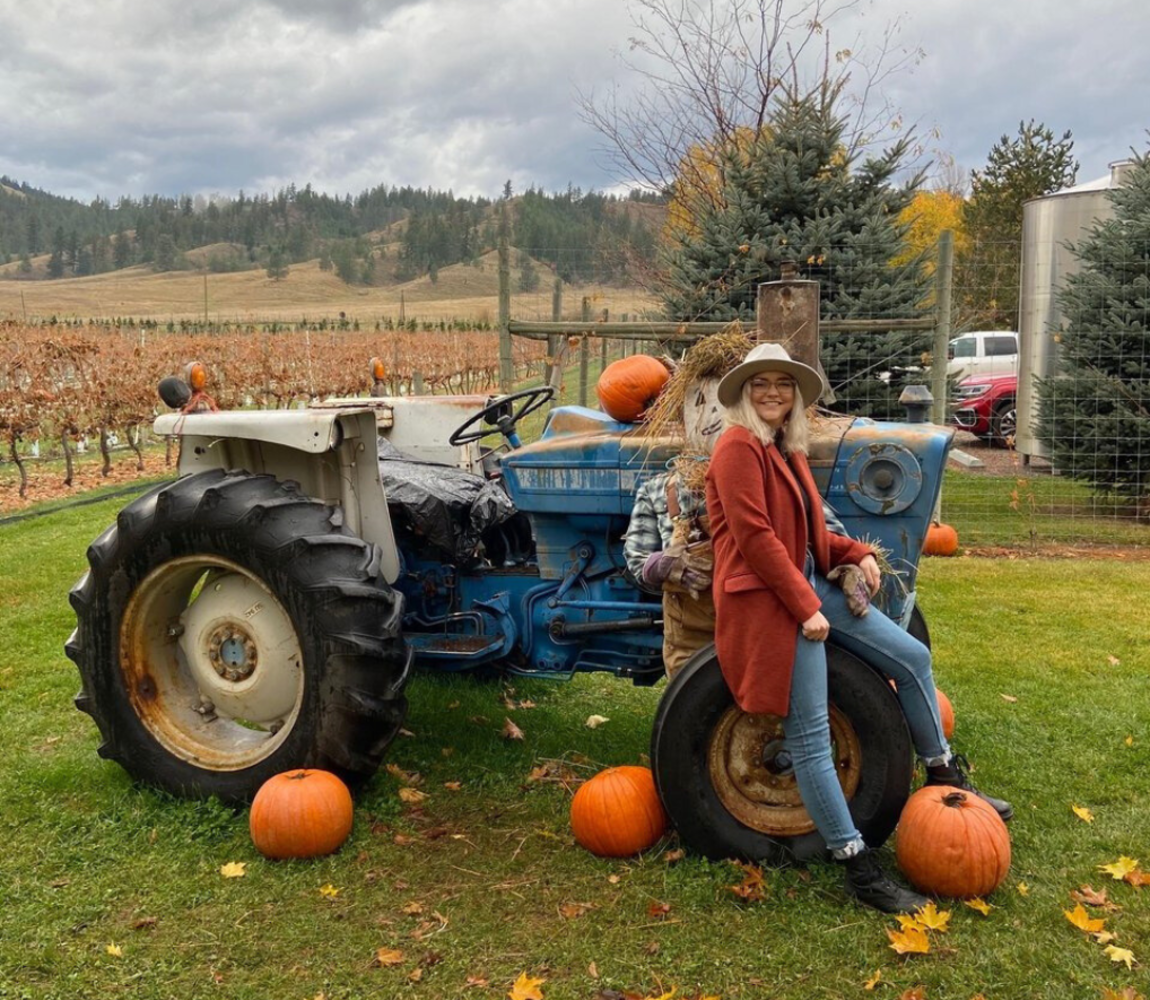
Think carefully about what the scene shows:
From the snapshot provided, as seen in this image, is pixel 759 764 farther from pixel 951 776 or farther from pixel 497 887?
pixel 497 887

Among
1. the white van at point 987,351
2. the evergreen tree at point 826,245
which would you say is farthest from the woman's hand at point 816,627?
the white van at point 987,351

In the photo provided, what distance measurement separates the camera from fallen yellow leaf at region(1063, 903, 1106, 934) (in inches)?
115

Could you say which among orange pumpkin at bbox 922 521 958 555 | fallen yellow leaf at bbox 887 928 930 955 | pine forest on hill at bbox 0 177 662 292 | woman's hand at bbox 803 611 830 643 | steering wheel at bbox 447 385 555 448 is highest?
pine forest on hill at bbox 0 177 662 292

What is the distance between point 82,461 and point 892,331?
13.0 meters

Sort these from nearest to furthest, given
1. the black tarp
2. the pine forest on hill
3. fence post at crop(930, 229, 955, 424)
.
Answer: the black tarp
fence post at crop(930, 229, 955, 424)
the pine forest on hill

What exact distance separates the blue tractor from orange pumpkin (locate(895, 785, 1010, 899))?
11 cm

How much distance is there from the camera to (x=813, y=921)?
2996 millimetres

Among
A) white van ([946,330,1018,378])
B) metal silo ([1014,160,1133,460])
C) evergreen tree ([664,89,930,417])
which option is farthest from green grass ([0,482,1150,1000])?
white van ([946,330,1018,378])

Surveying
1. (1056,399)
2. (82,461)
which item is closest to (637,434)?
(1056,399)

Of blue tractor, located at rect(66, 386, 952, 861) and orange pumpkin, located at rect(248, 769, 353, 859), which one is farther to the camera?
orange pumpkin, located at rect(248, 769, 353, 859)

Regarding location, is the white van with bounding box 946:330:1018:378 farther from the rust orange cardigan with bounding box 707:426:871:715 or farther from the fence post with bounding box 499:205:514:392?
the rust orange cardigan with bounding box 707:426:871:715

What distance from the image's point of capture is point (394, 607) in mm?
3768

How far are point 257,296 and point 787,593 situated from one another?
8277 centimetres

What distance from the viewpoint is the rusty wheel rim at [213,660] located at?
3.89 metres
